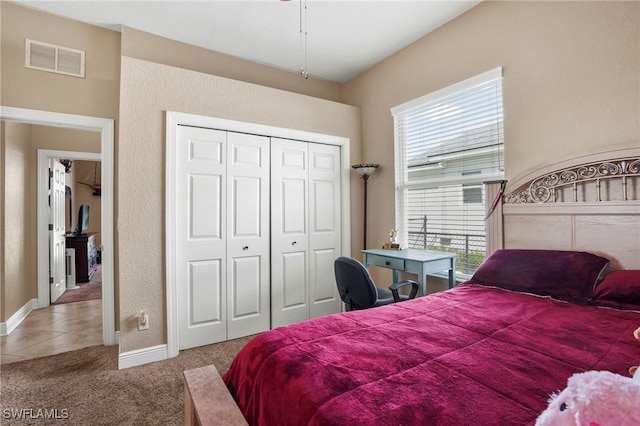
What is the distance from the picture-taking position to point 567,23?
2100 mm

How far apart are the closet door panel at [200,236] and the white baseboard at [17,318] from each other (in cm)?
201

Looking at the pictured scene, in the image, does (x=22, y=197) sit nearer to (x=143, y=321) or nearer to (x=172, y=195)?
(x=172, y=195)

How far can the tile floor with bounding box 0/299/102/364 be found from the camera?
2.82 meters

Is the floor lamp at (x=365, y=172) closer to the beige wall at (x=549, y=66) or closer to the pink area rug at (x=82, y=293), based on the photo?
the beige wall at (x=549, y=66)

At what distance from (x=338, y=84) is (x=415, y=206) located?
2.07 m

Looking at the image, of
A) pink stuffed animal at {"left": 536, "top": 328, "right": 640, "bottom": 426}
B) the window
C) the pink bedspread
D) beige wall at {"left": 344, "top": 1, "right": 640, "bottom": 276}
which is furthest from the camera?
the window

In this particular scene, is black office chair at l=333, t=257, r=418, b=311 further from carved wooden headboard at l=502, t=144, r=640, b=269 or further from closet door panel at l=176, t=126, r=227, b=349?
closet door panel at l=176, t=126, r=227, b=349

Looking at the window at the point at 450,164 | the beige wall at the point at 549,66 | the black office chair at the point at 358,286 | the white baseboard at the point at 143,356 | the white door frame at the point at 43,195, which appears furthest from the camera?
the white door frame at the point at 43,195

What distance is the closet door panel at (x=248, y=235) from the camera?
3.05m

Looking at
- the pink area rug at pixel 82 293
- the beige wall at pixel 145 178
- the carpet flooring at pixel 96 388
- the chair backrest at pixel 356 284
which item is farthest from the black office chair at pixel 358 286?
the pink area rug at pixel 82 293

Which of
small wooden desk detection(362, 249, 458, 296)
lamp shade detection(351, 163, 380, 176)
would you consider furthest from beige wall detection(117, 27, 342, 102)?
small wooden desk detection(362, 249, 458, 296)

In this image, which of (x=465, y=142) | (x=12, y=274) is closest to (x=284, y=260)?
(x=465, y=142)

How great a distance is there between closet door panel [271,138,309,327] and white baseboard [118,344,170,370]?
1048 mm

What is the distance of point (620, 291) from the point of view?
1.59m
